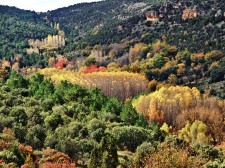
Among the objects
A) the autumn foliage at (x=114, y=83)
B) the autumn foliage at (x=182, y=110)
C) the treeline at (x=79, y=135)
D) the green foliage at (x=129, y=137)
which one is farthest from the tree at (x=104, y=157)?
the autumn foliage at (x=114, y=83)

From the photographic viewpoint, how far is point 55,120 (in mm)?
96250

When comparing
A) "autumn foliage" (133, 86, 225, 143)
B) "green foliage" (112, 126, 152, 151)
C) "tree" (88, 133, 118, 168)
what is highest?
"tree" (88, 133, 118, 168)

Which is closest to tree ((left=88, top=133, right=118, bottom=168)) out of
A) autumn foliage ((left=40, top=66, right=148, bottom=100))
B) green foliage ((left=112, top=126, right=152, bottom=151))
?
green foliage ((left=112, top=126, right=152, bottom=151))

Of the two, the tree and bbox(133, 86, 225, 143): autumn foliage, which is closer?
the tree

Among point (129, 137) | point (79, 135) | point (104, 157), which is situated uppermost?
point (104, 157)

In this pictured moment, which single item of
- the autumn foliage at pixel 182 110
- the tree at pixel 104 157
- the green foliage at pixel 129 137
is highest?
the tree at pixel 104 157

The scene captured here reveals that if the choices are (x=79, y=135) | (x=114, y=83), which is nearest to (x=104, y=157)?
(x=79, y=135)

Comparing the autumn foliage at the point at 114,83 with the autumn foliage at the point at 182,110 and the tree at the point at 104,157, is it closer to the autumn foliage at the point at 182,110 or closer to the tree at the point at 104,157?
the autumn foliage at the point at 182,110

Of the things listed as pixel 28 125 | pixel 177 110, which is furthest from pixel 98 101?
pixel 28 125

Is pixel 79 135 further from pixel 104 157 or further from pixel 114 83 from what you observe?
pixel 114 83

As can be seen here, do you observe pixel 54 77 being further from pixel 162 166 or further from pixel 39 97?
pixel 162 166

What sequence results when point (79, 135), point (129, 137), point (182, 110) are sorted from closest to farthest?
1. point (79, 135)
2. point (129, 137)
3. point (182, 110)

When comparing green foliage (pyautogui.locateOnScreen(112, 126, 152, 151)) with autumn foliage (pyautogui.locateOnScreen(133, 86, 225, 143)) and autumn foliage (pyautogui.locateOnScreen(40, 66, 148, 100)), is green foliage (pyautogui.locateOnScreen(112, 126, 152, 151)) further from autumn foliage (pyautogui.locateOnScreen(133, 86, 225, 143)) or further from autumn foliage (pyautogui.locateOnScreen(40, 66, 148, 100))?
autumn foliage (pyautogui.locateOnScreen(40, 66, 148, 100))

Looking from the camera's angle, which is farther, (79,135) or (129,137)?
(129,137)
